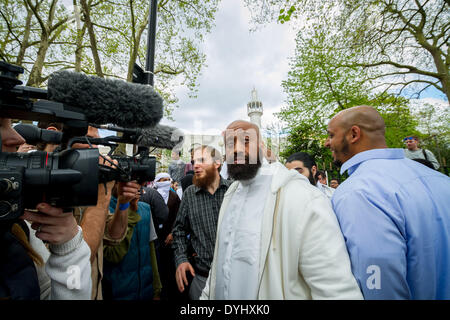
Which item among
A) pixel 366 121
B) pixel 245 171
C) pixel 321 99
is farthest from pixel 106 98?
pixel 321 99

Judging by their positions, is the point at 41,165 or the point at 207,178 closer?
the point at 41,165

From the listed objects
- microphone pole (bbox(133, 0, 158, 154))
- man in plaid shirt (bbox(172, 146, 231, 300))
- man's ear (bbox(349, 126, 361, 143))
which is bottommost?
man in plaid shirt (bbox(172, 146, 231, 300))

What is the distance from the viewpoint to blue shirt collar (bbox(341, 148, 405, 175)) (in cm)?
160

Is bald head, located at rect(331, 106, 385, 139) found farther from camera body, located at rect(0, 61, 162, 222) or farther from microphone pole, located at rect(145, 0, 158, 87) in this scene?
microphone pole, located at rect(145, 0, 158, 87)

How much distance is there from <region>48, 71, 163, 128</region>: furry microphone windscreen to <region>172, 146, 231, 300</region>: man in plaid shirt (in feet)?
6.29

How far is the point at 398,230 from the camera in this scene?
1.29 metres

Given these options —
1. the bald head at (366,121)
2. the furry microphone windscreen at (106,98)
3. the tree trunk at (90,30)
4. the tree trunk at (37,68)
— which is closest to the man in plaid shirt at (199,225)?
the bald head at (366,121)

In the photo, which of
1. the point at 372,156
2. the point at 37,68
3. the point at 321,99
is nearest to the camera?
the point at 372,156

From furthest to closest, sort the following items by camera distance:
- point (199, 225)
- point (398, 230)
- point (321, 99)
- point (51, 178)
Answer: point (321, 99)
point (199, 225)
point (398, 230)
point (51, 178)

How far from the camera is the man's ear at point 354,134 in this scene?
5.76ft

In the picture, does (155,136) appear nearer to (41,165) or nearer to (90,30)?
(41,165)

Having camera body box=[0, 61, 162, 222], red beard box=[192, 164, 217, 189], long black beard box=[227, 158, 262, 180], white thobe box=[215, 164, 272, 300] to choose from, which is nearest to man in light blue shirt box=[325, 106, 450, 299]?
white thobe box=[215, 164, 272, 300]

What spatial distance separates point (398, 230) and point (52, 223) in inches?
73.0
